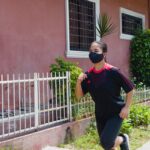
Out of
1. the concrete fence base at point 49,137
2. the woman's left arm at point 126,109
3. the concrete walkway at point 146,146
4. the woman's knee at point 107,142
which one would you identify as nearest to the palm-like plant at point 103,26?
the concrete fence base at point 49,137

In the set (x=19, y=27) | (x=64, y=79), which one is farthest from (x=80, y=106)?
(x=19, y=27)

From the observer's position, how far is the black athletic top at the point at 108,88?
4457 mm

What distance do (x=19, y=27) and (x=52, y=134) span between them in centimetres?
261

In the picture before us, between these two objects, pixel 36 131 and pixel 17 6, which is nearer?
pixel 36 131

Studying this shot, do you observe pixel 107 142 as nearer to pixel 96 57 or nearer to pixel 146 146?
pixel 96 57

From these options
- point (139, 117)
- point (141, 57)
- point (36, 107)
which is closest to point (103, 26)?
point (141, 57)

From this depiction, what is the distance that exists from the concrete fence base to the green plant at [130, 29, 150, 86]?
18.6ft

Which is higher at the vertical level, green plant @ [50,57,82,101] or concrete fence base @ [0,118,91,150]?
green plant @ [50,57,82,101]

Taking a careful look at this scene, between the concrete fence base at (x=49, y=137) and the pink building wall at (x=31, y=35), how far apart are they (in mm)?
1774

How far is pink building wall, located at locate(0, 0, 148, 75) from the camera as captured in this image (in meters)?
7.57

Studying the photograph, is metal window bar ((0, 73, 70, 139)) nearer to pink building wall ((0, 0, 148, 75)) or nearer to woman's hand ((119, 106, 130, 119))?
pink building wall ((0, 0, 148, 75))

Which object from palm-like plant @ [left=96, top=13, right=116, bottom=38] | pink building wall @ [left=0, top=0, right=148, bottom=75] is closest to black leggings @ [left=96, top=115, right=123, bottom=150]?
pink building wall @ [left=0, top=0, right=148, bottom=75]

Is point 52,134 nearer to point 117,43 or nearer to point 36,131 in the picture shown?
point 36,131

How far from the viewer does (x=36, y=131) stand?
6082 mm
